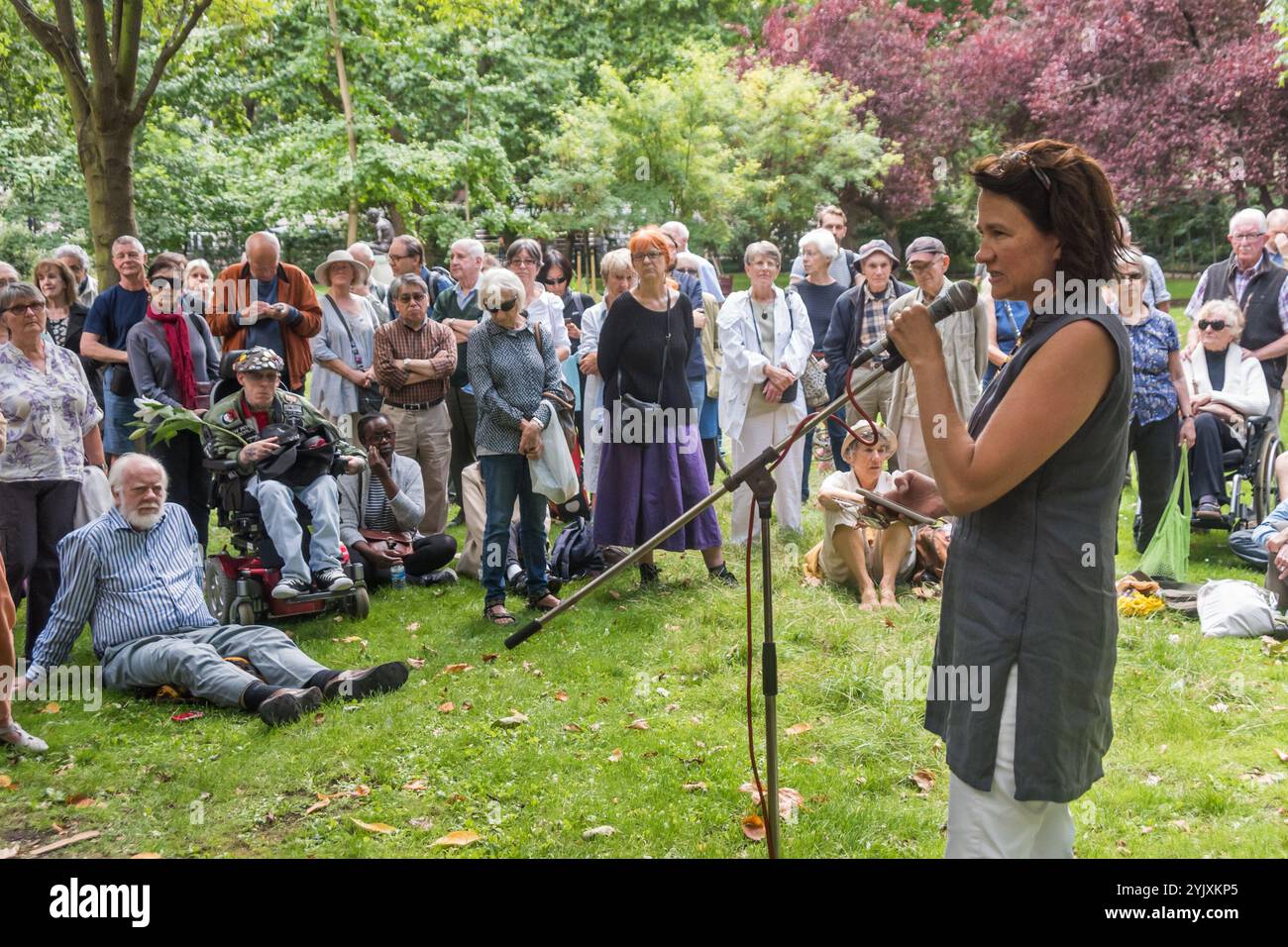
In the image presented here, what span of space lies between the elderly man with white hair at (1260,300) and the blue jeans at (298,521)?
6408mm

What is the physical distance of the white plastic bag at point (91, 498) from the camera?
6531 millimetres

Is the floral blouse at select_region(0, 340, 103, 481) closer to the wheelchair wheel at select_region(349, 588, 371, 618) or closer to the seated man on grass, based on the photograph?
the seated man on grass

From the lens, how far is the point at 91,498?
6.55 metres

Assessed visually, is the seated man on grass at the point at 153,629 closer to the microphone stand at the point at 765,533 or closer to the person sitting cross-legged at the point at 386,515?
the person sitting cross-legged at the point at 386,515

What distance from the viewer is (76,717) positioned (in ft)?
18.8

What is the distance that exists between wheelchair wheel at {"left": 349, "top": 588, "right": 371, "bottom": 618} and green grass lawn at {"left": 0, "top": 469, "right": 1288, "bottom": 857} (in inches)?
16.6

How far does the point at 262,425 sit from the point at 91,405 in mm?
1017

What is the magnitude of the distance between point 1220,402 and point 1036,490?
707cm

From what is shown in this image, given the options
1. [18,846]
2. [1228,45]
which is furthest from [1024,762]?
[1228,45]

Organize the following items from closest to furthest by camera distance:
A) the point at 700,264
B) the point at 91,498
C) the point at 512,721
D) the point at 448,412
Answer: the point at 512,721 < the point at 91,498 < the point at 448,412 < the point at 700,264

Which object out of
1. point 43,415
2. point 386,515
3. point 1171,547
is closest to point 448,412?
point 386,515

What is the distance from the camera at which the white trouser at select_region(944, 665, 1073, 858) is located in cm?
256

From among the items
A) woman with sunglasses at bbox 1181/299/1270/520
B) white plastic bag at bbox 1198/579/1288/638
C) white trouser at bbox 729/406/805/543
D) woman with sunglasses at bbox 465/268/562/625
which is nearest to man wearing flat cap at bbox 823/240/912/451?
white trouser at bbox 729/406/805/543

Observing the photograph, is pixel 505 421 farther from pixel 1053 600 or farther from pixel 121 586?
pixel 1053 600
